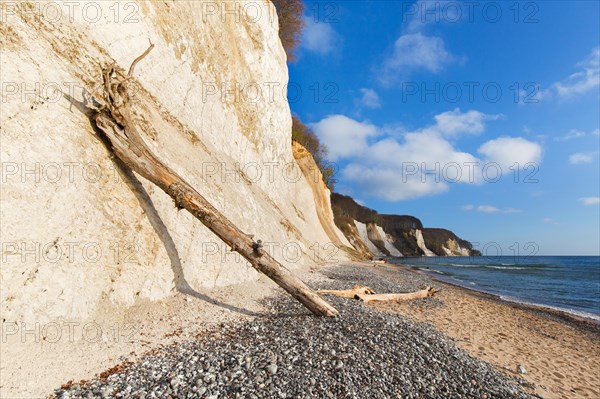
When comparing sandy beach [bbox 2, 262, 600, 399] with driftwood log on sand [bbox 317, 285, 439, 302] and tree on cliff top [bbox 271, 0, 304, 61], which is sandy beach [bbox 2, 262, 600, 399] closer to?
driftwood log on sand [bbox 317, 285, 439, 302]

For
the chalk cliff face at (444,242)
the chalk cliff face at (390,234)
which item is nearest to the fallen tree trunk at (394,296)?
the chalk cliff face at (390,234)

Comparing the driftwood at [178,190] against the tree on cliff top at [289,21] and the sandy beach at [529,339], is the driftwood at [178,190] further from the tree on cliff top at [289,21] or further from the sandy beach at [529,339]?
the tree on cliff top at [289,21]

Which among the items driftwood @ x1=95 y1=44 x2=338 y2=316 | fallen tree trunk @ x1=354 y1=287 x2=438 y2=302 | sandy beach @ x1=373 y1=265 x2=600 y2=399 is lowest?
sandy beach @ x1=373 y1=265 x2=600 y2=399

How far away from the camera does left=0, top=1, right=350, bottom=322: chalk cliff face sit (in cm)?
535

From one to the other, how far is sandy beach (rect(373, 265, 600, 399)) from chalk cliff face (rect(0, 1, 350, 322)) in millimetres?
7162

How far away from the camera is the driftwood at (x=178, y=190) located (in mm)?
7324

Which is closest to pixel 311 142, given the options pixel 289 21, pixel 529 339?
pixel 289 21

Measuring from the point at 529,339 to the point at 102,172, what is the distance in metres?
13.8

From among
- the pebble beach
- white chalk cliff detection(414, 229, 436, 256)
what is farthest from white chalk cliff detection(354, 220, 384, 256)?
the pebble beach

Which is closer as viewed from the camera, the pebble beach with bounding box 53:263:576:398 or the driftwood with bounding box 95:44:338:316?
the pebble beach with bounding box 53:263:576:398

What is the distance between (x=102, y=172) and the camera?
6.91m

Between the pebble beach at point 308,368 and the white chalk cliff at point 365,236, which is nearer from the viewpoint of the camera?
the pebble beach at point 308,368

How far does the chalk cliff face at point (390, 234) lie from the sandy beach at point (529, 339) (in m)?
47.0

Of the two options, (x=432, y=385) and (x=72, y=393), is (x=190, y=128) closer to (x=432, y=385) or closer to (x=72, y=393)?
(x=72, y=393)
